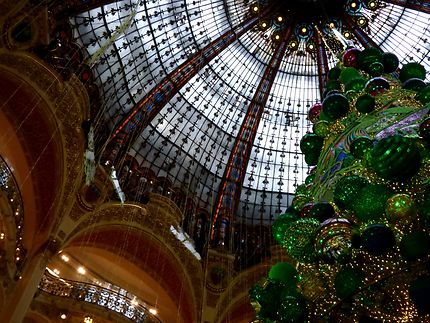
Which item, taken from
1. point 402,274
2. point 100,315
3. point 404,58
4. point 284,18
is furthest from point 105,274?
point 402,274

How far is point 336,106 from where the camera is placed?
4387 millimetres

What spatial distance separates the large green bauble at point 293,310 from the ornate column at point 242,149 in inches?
465

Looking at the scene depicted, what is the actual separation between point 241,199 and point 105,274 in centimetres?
581

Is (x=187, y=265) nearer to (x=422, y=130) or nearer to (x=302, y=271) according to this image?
(x=302, y=271)

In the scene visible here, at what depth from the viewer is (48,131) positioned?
454 inches

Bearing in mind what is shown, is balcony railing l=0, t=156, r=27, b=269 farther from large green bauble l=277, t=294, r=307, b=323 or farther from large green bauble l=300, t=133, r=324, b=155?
large green bauble l=277, t=294, r=307, b=323

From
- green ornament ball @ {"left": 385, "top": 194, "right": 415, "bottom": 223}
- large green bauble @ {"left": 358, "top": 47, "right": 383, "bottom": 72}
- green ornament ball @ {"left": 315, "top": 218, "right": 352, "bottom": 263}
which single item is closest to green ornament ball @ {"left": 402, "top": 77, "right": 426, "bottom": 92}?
large green bauble @ {"left": 358, "top": 47, "right": 383, "bottom": 72}

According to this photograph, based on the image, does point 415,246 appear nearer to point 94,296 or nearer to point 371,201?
point 371,201

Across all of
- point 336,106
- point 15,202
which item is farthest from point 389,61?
point 15,202

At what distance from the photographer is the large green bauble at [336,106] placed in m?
4.38

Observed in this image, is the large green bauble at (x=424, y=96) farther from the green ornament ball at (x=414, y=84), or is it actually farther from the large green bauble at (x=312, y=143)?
the large green bauble at (x=312, y=143)

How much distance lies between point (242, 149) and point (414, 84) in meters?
11.0

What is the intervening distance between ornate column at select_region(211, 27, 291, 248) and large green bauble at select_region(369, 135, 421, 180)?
12.2 metres

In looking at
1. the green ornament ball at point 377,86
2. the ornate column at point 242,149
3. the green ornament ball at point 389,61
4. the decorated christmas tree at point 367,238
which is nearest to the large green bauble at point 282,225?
the decorated christmas tree at point 367,238
